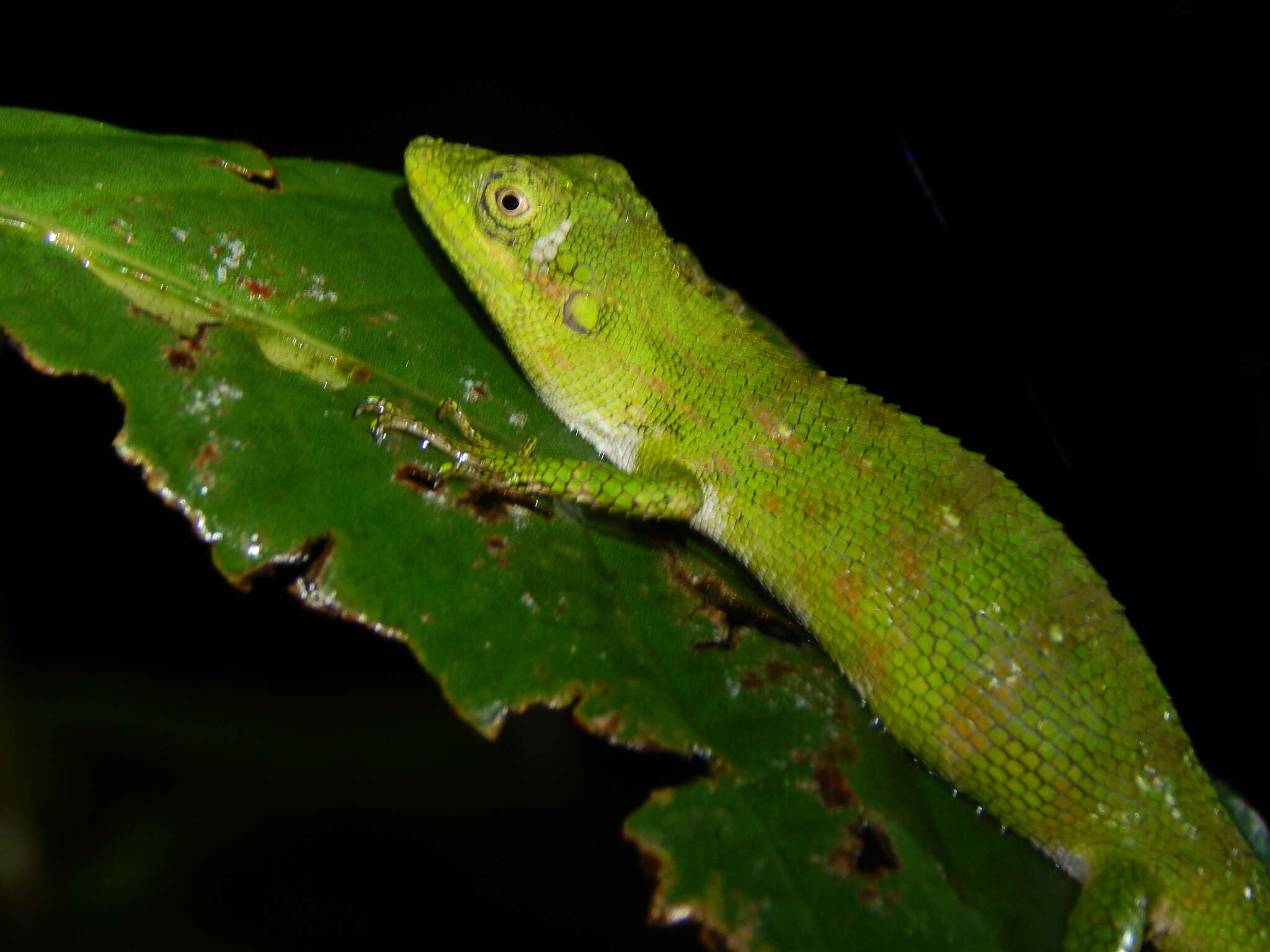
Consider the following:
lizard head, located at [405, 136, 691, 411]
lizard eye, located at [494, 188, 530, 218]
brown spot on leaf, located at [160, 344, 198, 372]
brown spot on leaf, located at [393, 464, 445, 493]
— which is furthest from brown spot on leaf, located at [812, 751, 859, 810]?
lizard eye, located at [494, 188, 530, 218]

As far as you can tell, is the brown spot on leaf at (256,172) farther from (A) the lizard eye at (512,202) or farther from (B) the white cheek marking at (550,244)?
(B) the white cheek marking at (550,244)

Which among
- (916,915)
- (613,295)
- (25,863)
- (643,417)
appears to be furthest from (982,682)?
(25,863)

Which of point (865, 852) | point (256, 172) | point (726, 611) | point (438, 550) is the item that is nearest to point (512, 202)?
point (256, 172)

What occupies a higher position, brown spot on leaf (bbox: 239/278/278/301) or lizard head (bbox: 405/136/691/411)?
lizard head (bbox: 405/136/691/411)

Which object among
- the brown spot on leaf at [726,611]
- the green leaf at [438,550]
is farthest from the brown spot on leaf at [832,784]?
the brown spot on leaf at [726,611]

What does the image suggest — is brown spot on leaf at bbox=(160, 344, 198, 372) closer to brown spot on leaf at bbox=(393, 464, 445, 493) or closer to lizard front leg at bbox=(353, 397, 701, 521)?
lizard front leg at bbox=(353, 397, 701, 521)

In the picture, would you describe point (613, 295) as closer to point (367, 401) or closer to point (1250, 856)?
point (367, 401)

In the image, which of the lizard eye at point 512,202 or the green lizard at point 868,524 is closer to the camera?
the green lizard at point 868,524

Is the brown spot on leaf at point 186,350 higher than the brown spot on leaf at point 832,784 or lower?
higher
